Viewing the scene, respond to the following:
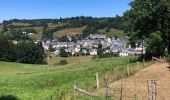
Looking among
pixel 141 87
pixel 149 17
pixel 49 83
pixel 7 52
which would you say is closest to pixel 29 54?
pixel 7 52

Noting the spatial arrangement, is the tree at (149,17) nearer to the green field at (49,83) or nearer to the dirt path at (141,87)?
the green field at (49,83)

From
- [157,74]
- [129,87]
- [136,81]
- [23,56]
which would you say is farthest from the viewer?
[23,56]

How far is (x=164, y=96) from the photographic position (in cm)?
2364

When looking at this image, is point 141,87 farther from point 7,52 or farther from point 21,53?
point 7,52

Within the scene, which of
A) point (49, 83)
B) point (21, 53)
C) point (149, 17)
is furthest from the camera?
point (21, 53)

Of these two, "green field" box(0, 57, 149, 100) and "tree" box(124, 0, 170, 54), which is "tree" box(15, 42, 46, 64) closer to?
"green field" box(0, 57, 149, 100)

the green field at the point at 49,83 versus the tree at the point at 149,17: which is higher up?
the tree at the point at 149,17

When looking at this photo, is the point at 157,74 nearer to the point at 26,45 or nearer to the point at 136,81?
the point at 136,81

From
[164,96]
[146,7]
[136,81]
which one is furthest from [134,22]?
[164,96]

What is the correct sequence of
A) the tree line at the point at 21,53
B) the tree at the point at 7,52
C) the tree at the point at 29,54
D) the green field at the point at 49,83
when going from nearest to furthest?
the green field at the point at 49,83
the tree at the point at 7,52
the tree line at the point at 21,53
the tree at the point at 29,54

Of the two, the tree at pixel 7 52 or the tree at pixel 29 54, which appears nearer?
the tree at pixel 7 52

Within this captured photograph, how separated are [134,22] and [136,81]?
31186 mm

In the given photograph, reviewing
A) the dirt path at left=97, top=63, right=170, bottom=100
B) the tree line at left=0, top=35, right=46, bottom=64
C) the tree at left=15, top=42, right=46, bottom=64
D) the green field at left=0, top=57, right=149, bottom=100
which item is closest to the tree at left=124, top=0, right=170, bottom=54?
the green field at left=0, top=57, right=149, bottom=100

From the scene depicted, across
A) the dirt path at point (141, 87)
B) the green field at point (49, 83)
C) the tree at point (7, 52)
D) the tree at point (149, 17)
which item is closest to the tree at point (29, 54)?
the tree at point (7, 52)
